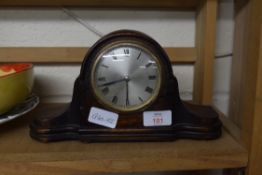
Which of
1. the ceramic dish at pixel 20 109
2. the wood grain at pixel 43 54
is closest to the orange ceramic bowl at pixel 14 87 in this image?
the ceramic dish at pixel 20 109

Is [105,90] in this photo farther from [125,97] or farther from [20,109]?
[20,109]

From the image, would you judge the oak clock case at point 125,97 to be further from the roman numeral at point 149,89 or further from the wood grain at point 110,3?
the wood grain at point 110,3

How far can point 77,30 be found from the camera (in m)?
0.80

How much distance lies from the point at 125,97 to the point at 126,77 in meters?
0.04

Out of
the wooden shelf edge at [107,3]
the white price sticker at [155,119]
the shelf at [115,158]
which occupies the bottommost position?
the shelf at [115,158]

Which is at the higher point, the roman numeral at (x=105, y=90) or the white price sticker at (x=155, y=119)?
the roman numeral at (x=105, y=90)

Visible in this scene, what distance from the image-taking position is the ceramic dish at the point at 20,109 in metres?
0.58

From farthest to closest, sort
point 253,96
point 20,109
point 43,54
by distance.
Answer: point 43,54 → point 20,109 → point 253,96

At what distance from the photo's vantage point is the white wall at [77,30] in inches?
31.0

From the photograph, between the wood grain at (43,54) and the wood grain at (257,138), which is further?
the wood grain at (43,54)

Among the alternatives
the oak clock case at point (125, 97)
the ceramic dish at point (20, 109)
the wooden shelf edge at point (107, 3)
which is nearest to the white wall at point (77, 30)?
the wooden shelf edge at point (107, 3)

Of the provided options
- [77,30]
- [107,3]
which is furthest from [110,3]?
[77,30]

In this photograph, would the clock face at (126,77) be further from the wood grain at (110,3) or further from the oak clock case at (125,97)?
the wood grain at (110,3)

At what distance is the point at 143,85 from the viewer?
0.56m
